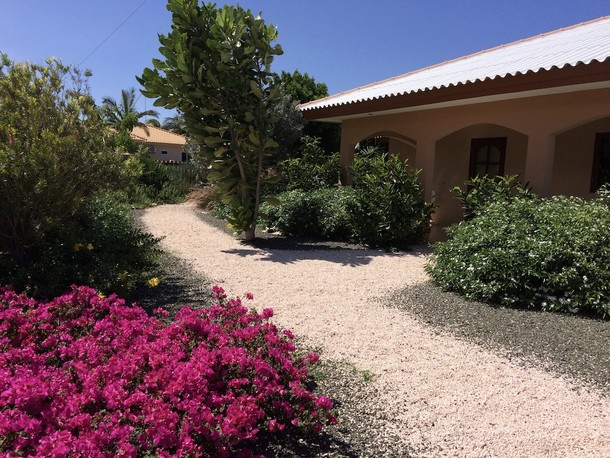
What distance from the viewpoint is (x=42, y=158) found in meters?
4.38

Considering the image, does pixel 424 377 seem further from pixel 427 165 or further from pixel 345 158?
pixel 345 158

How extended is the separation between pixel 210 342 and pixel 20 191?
2.75 m

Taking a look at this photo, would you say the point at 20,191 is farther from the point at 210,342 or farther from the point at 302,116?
the point at 302,116

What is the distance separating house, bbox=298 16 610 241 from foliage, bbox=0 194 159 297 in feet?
18.2

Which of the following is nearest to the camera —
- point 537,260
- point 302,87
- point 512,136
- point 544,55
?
point 537,260

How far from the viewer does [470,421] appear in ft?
9.23

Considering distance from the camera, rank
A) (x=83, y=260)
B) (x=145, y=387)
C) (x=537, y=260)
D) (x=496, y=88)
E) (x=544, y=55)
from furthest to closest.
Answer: (x=544, y=55), (x=496, y=88), (x=83, y=260), (x=537, y=260), (x=145, y=387)

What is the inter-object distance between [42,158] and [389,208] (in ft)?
18.6

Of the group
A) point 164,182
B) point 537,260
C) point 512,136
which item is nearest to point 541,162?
point 512,136

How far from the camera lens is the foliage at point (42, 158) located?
4430mm

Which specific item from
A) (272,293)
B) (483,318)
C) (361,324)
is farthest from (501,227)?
(272,293)

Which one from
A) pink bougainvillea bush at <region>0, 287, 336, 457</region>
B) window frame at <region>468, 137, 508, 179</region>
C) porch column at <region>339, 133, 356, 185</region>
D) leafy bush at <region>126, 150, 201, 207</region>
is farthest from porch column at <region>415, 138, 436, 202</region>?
leafy bush at <region>126, 150, 201, 207</region>

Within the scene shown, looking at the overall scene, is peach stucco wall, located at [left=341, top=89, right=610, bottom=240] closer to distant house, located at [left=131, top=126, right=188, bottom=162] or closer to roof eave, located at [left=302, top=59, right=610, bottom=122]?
Result: roof eave, located at [left=302, top=59, right=610, bottom=122]

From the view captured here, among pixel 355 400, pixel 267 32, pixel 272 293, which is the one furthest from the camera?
pixel 267 32
